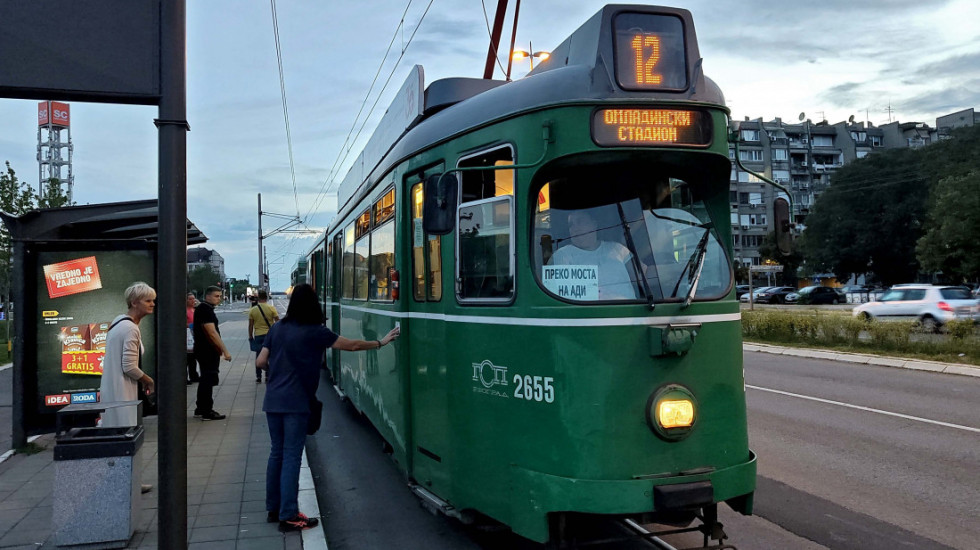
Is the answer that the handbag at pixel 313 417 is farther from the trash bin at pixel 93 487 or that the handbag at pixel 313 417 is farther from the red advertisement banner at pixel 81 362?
the red advertisement banner at pixel 81 362

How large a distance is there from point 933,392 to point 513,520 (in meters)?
10.6

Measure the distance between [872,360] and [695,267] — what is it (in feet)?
46.7

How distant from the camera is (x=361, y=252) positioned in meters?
8.15

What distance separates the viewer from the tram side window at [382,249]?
6168 millimetres

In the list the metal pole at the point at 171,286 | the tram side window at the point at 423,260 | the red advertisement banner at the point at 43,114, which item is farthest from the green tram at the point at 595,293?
the red advertisement banner at the point at 43,114

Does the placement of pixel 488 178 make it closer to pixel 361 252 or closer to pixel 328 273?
pixel 361 252

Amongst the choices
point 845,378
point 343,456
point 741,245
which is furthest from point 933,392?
point 741,245

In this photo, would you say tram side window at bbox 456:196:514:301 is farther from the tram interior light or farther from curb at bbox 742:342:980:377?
curb at bbox 742:342:980:377

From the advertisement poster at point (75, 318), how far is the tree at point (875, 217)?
225ft

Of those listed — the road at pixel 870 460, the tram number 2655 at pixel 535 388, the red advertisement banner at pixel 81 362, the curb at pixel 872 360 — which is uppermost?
the tram number 2655 at pixel 535 388

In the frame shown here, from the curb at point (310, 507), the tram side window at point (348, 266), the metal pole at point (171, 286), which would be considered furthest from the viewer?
the tram side window at point (348, 266)

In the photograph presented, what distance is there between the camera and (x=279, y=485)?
5.74 m

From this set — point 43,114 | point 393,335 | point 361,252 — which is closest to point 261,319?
point 361,252

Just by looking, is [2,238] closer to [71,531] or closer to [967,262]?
[71,531]
